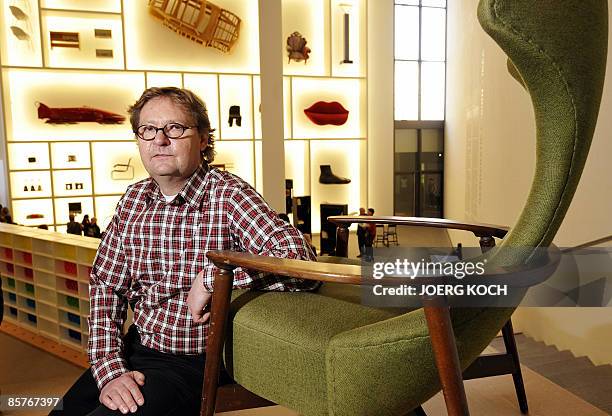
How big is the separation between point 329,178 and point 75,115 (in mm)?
2803

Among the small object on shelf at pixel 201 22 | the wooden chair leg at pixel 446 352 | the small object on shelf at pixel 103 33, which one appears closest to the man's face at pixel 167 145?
the wooden chair leg at pixel 446 352

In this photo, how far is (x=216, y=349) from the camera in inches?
51.1

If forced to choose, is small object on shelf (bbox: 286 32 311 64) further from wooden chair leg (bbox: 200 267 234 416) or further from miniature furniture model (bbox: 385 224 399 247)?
wooden chair leg (bbox: 200 267 234 416)

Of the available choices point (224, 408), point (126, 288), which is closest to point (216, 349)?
point (224, 408)

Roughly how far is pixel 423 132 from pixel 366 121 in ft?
2.86

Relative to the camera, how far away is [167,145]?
1430 millimetres

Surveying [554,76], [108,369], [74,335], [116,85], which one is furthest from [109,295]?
[116,85]

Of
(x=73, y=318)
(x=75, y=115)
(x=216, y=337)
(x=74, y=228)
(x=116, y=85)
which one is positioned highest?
(x=116, y=85)

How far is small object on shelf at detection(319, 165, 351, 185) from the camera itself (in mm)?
6402

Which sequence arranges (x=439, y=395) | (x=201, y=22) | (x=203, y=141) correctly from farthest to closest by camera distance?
(x=201, y=22), (x=439, y=395), (x=203, y=141)

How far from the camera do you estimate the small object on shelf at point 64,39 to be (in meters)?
5.15

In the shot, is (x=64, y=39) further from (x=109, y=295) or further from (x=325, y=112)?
(x=109, y=295)

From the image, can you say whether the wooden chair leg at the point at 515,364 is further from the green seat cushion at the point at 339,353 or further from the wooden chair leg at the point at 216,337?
the wooden chair leg at the point at 216,337

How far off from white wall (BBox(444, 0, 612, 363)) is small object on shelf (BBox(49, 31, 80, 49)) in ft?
12.2
